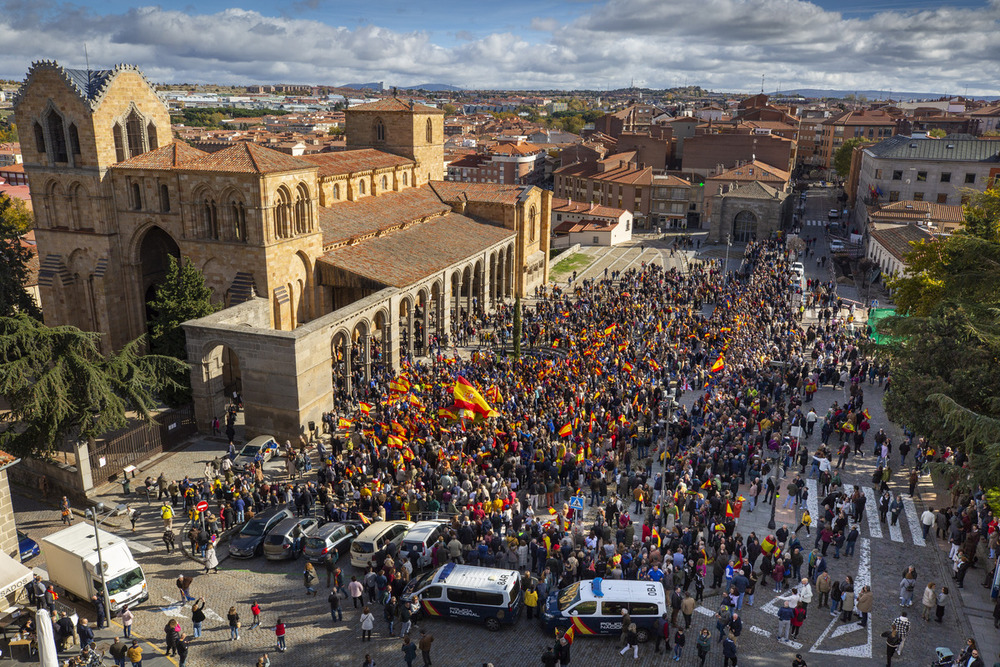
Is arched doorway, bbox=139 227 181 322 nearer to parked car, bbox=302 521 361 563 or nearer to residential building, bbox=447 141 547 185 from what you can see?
parked car, bbox=302 521 361 563

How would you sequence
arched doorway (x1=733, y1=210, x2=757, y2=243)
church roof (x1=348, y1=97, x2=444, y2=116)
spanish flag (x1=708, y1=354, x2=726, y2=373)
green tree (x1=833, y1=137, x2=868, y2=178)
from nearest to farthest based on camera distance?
spanish flag (x1=708, y1=354, x2=726, y2=373) → church roof (x1=348, y1=97, x2=444, y2=116) → arched doorway (x1=733, y1=210, x2=757, y2=243) → green tree (x1=833, y1=137, x2=868, y2=178)

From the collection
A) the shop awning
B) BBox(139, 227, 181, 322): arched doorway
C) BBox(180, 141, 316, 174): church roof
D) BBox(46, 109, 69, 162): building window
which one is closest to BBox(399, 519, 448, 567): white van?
the shop awning

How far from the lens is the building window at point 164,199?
34.6 metres

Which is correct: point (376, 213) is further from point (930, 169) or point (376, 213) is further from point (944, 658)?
point (930, 169)

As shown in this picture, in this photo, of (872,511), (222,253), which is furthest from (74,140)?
(872,511)

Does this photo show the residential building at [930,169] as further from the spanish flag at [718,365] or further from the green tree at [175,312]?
the green tree at [175,312]

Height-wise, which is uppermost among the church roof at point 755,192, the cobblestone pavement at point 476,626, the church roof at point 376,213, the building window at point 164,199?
the building window at point 164,199

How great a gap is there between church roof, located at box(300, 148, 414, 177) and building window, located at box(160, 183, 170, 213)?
801 cm

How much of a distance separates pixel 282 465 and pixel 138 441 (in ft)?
16.9

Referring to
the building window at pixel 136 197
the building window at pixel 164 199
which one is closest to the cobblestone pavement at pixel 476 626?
the building window at pixel 164 199

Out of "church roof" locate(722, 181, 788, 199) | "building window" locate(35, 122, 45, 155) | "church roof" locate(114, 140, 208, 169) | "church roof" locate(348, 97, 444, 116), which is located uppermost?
"church roof" locate(348, 97, 444, 116)

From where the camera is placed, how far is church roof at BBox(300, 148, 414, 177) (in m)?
43.8

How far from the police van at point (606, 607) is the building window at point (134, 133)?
1243 inches

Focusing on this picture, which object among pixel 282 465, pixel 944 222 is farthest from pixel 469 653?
pixel 944 222
